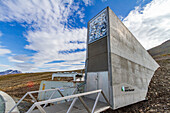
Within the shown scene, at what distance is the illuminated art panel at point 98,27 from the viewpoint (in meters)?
5.43

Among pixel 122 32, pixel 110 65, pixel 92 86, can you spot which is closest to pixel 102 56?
pixel 110 65

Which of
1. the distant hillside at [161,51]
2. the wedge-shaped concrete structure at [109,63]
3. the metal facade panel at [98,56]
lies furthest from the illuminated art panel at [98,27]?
the distant hillside at [161,51]

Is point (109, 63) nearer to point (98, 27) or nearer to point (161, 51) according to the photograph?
point (98, 27)

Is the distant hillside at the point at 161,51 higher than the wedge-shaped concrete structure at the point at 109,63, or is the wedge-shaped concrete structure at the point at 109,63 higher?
the distant hillside at the point at 161,51

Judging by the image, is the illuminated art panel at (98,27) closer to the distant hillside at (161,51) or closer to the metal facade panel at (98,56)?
the metal facade panel at (98,56)

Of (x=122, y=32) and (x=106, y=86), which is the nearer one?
(x=106, y=86)

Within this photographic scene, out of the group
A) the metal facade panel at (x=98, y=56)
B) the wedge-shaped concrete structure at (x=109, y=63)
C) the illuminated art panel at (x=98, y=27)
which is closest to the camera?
the wedge-shaped concrete structure at (x=109, y=63)

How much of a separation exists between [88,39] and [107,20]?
1.97 meters

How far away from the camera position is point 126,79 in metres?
5.50

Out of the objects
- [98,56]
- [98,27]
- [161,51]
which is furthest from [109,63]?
[161,51]

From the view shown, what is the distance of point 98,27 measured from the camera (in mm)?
5891

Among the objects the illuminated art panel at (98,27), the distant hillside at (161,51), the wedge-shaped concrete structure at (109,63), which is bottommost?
the wedge-shaped concrete structure at (109,63)

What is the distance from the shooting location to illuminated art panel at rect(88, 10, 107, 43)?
17.8 feet

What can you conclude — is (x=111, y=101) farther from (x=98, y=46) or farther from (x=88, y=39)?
(x=88, y=39)
